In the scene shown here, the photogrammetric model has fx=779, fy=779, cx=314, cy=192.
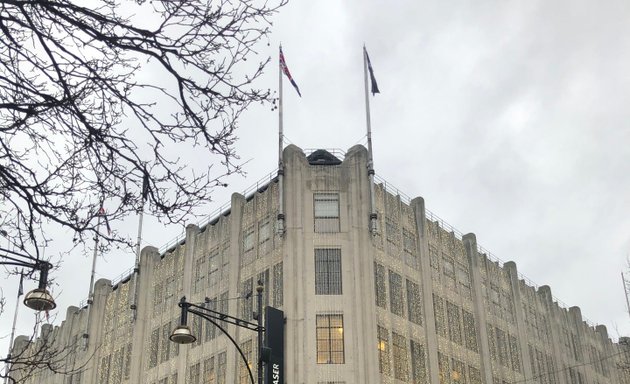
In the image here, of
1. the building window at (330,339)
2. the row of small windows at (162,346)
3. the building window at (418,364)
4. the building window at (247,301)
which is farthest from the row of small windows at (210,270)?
the building window at (418,364)

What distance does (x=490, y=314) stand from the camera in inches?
2157

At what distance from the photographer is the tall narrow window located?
46.2m

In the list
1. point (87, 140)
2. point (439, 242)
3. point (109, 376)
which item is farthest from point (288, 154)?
point (87, 140)

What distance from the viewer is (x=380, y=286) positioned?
4578cm

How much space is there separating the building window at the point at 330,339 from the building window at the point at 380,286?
2847mm

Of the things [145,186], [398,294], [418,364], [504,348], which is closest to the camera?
[145,186]

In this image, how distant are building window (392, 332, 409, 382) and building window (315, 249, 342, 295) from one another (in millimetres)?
4526

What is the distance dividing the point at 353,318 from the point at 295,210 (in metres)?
7.38

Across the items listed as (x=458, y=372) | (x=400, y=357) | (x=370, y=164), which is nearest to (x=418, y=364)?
(x=400, y=357)

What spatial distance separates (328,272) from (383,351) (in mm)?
5433

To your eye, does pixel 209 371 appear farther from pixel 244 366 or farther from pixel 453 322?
pixel 453 322

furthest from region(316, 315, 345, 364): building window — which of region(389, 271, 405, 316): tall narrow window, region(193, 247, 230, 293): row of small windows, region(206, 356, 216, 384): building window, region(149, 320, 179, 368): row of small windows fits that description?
region(149, 320, 179, 368): row of small windows

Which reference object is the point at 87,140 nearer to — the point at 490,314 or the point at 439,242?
the point at 439,242

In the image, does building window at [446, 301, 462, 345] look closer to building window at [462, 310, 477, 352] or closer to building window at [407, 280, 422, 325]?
A: building window at [462, 310, 477, 352]
